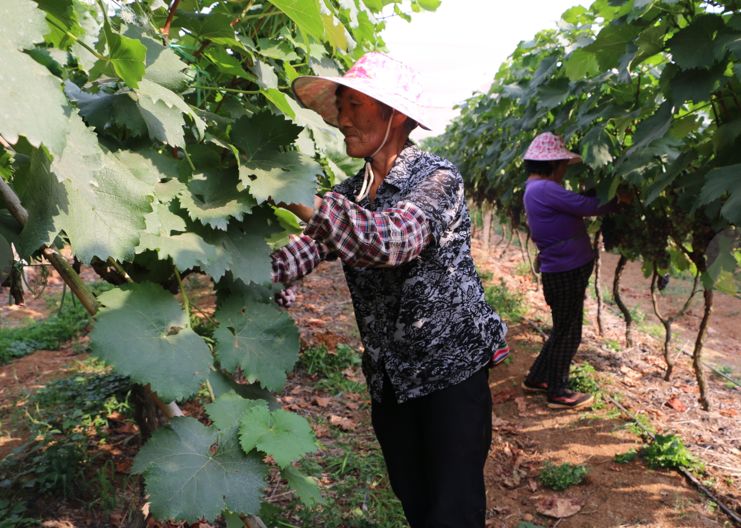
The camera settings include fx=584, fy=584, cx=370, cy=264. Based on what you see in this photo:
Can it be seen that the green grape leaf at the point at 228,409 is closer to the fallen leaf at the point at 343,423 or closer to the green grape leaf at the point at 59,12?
the green grape leaf at the point at 59,12

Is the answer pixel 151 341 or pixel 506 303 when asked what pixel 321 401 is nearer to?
pixel 151 341

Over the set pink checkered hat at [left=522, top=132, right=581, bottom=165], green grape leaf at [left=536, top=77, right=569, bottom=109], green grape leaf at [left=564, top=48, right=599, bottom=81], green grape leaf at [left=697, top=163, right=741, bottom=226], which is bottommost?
green grape leaf at [left=697, top=163, right=741, bottom=226]

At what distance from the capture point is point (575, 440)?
149 inches

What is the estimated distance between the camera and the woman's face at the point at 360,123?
5.54 ft

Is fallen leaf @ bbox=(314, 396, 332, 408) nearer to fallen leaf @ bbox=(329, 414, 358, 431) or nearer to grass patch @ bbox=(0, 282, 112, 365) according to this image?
fallen leaf @ bbox=(329, 414, 358, 431)

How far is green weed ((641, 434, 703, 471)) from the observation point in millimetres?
3273

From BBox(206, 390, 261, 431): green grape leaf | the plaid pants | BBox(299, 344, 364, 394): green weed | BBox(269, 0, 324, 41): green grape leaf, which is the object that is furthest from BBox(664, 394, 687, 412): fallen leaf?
BBox(269, 0, 324, 41): green grape leaf

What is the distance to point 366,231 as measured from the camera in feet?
4.43

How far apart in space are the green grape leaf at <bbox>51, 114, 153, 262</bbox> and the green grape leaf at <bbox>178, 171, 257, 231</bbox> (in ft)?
0.55

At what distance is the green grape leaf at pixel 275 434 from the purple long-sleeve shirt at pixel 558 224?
3055mm

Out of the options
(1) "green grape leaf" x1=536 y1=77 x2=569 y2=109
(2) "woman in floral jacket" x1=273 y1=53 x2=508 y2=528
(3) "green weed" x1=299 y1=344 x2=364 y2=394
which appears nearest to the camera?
(2) "woman in floral jacket" x1=273 y1=53 x2=508 y2=528

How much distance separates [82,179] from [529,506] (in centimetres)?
304

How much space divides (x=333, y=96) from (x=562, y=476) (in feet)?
8.59

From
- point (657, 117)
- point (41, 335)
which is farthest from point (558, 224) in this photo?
point (41, 335)
